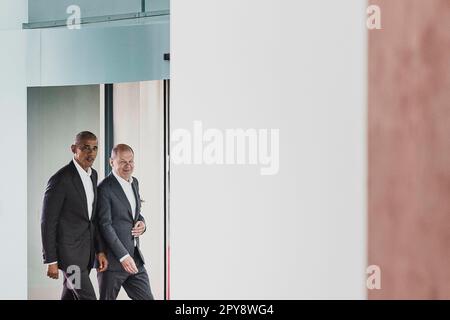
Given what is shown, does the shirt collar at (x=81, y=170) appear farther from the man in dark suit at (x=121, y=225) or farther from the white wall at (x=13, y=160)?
the white wall at (x=13, y=160)

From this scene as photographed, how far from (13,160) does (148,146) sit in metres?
0.38

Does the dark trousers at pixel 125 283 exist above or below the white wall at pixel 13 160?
below

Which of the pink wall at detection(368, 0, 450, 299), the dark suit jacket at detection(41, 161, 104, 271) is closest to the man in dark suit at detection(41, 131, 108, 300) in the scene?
the dark suit jacket at detection(41, 161, 104, 271)

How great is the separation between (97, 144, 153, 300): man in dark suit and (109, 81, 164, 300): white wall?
2 centimetres

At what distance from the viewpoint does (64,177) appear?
1631mm

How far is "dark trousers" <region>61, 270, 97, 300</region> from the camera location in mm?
1639

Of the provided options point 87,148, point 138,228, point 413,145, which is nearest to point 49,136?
point 87,148

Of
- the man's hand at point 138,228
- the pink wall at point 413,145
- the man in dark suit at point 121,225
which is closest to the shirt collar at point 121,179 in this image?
the man in dark suit at point 121,225

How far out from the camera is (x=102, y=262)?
5.35ft

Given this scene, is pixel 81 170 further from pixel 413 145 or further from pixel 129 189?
pixel 413 145

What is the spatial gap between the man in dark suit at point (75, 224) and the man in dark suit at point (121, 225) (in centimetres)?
2

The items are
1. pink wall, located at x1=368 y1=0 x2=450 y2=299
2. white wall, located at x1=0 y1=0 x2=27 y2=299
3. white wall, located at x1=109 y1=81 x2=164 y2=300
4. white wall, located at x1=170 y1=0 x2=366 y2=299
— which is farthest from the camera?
white wall, located at x1=0 y1=0 x2=27 y2=299

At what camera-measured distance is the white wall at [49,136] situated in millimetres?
1604

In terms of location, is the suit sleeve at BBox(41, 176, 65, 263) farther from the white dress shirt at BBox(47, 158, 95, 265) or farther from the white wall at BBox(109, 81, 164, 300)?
the white wall at BBox(109, 81, 164, 300)
